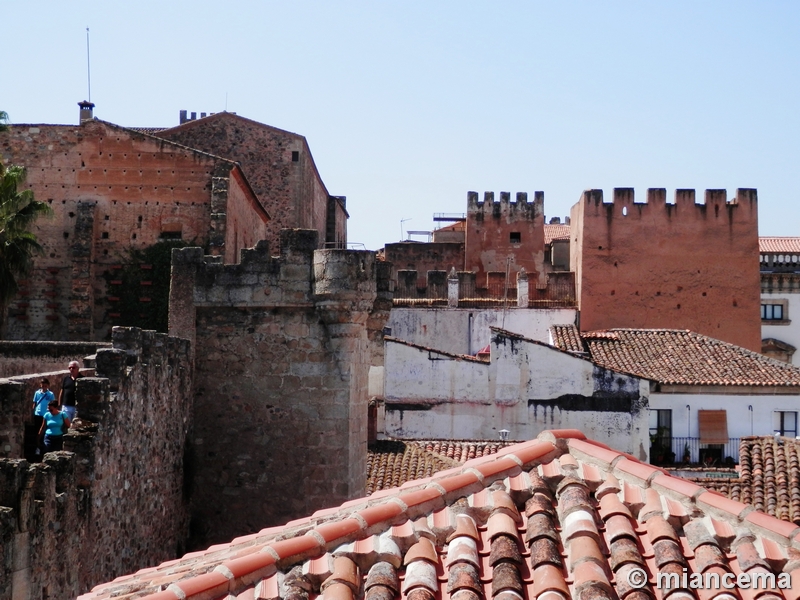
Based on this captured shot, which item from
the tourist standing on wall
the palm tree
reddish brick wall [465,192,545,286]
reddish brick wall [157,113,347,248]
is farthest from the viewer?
reddish brick wall [465,192,545,286]

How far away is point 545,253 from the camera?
46875 mm

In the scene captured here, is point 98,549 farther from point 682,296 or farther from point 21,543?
point 682,296

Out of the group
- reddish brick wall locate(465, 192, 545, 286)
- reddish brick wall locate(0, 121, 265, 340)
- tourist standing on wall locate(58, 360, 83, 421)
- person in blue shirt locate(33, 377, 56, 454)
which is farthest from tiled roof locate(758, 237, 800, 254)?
person in blue shirt locate(33, 377, 56, 454)

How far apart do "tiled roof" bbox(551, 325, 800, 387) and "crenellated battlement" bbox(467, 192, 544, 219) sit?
1326cm

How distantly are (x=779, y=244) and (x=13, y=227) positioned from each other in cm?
3716

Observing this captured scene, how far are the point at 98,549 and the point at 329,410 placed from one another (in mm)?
3453

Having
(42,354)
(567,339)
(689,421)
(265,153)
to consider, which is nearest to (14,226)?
(42,354)

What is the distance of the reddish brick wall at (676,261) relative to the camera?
1587 inches

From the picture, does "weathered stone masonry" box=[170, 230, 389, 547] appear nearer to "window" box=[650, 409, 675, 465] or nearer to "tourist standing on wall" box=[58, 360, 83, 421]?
"tourist standing on wall" box=[58, 360, 83, 421]

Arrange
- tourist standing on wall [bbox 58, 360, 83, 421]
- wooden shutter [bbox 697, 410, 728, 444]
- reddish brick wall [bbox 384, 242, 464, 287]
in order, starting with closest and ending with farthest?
tourist standing on wall [bbox 58, 360, 83, 421] → wooden shutter [bbox 697, 410, 728, 444] → reddish brick wall [bbox 384, 242, 464, 287]

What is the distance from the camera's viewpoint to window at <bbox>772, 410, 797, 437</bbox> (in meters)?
28.6

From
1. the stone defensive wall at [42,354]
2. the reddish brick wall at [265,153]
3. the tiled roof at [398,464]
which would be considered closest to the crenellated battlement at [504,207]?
the reddish brick wall at [265,153]

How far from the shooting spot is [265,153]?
35469 millimetres

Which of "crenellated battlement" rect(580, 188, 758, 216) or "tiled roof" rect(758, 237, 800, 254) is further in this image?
"tiled roof" rect(758, 237, 800, 254)
